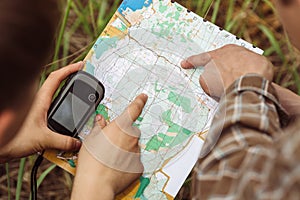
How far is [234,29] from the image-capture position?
1.38m

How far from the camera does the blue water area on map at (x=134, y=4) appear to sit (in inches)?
43.6

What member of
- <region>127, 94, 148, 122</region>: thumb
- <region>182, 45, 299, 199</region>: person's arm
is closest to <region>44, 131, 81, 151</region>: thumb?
<region>127, 94, 148, 122</region>: thumb

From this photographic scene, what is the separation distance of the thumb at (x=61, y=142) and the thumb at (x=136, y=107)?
4.7 inches

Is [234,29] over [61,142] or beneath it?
over

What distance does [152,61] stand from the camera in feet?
3.54

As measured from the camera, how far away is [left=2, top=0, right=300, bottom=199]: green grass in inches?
53.2

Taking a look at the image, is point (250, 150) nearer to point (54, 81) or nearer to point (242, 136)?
point (242, 136)

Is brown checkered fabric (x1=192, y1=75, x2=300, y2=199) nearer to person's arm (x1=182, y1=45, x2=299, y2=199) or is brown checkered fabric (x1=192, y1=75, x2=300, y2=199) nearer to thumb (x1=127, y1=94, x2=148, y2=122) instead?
person's arm (x1=182, y1=45, x2=299, y2=199)

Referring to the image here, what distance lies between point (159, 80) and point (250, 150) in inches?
12.4

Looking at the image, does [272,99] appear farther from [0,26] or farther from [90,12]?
[90,12]

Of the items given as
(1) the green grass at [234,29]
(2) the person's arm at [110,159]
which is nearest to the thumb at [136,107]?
(2) the person's arm at [110,159]

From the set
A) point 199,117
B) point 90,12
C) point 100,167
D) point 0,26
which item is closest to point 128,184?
point 100,167

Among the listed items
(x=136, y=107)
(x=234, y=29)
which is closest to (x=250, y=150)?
(x=136, y=107)

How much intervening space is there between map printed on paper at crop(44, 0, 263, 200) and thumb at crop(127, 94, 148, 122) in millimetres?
12
